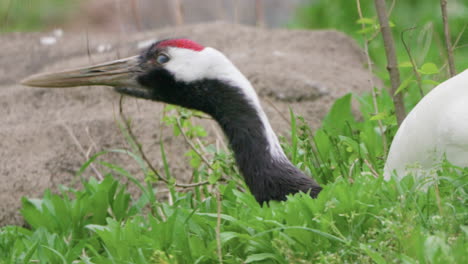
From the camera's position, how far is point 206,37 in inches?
259

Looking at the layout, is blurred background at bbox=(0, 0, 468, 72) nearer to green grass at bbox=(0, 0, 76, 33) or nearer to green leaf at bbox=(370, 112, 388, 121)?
green grass at bbox=(0, 0, 76, 33)

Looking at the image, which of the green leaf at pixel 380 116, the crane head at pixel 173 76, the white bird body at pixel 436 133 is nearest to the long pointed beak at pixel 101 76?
the crane head at pixel 173 76

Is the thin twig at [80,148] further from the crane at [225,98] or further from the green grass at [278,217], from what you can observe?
the crane at [225,98]

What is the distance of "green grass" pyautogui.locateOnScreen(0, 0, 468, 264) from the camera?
2.93 m

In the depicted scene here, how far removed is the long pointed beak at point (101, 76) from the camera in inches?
160

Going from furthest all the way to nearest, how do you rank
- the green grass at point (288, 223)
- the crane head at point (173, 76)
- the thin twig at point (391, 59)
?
the thin twig at point (391, 59) < the crane head at point (173, 76) < the green grass at point (288, 223)

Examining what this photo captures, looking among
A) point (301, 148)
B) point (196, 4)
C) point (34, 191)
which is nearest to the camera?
point (301, 148)

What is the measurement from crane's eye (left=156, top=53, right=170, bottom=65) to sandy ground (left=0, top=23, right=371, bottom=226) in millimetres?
339

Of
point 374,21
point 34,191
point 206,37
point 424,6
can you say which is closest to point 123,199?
point 34,191

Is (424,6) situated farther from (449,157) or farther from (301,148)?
(449,157)

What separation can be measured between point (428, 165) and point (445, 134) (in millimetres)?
193

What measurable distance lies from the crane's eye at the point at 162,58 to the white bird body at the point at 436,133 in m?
1.09

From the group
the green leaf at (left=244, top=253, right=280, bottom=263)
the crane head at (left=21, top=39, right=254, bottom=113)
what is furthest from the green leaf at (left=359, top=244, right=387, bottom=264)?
the crane head at (left=21, top=39, right=254, bottom=113)

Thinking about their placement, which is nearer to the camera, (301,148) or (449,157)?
(449,157)
